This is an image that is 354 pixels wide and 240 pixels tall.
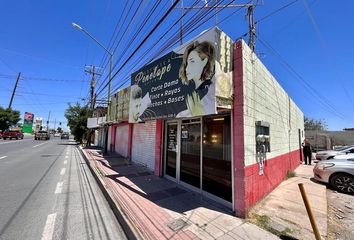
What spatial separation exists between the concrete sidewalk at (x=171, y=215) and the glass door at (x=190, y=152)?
422mm

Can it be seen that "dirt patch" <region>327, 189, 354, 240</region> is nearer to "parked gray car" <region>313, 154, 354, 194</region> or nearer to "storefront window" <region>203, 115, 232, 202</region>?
"parked gray car" <region>313, 154, 354, 194</region>

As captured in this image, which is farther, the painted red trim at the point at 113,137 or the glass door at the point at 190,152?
the painted red trim at the point at 113,137

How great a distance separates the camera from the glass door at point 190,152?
592 cm

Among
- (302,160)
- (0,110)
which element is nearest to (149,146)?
(302,160)

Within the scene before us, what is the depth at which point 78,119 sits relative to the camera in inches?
1074

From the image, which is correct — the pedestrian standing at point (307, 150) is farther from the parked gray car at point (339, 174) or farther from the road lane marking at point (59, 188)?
the road lane marking at point (59, 188)

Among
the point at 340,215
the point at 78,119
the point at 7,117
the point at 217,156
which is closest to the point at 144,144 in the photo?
the point at 217,156

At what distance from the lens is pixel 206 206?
4.77 m

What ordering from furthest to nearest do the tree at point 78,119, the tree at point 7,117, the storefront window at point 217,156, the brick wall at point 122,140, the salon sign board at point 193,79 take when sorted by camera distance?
the tree at point 7,117 < the tree at point 78,119 < the brick wall at point 122,140 < the storefront window at point 217,156 < the salon sign board at point 193,79

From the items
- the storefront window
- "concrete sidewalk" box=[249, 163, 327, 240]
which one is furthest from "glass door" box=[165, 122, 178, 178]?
"concrete sidewalk" box=[249, 163, 327, 240]

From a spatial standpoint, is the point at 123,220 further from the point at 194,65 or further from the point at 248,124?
the point at 194,65

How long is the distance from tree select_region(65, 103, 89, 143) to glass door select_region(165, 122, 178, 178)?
23536 mm

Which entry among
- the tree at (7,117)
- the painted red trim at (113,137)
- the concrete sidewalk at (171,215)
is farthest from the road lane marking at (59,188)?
the tree at (7,117)

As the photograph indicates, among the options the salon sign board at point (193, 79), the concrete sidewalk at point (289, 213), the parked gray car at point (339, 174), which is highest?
the salon sign board at point (193, 79)
